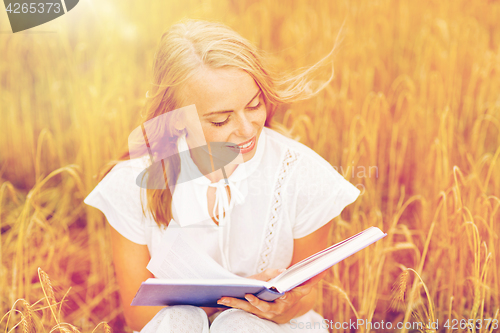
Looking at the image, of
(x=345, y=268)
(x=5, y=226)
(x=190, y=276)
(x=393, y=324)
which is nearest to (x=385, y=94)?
(x=345, y=268)

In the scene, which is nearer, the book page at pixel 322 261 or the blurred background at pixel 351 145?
the book page at pixel 322 261

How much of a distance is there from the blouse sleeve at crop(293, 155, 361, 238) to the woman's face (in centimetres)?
21

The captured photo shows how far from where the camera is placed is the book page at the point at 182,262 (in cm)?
101

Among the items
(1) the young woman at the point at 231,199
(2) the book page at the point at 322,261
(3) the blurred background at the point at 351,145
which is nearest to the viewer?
(2) the book page at the point at 322,261

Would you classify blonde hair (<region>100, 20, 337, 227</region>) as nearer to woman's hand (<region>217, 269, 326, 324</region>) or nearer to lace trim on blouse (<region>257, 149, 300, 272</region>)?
lace trim on blouse (<region>257, 149, 300, 272</region>)

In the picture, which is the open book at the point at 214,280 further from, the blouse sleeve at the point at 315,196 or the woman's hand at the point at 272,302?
the blouse sleeve at the point at 315,196

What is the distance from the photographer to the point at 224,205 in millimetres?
1168

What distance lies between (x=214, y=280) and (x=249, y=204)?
13.5 inches

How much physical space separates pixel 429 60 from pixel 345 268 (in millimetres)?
902

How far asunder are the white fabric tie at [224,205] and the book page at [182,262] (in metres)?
0.16

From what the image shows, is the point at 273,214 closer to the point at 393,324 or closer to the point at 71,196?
the point at 393,324

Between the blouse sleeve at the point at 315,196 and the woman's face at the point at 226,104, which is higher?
the woman's face at the point at 226,104

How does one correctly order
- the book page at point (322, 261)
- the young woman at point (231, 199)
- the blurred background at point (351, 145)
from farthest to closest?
the blurred background at point (351, 145) → the young woman at point (231, 199) → the book page at point (322, 261)

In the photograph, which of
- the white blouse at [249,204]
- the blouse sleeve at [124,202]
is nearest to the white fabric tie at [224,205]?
the white blouse at [249,204]
